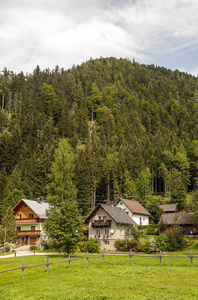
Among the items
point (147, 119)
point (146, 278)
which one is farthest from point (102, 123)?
point (146, 278)

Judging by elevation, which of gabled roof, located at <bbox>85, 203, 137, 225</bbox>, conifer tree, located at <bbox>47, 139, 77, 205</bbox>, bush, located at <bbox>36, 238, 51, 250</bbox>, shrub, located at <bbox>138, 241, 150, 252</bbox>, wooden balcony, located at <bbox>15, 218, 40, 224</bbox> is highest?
conifer tree, located at <bbox>47, 139, 77, 205</bbox>

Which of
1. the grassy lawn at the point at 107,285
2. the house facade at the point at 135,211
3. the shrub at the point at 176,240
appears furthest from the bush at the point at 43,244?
the grassy lawn at the point at 107,285

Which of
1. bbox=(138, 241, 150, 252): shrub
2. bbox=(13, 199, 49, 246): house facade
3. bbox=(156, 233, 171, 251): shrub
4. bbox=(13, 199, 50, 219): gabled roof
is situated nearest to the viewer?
bbox=(156, 233, 171, 251): shrub

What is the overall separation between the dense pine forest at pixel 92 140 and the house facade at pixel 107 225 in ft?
29.6

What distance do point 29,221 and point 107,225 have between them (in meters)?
19.1

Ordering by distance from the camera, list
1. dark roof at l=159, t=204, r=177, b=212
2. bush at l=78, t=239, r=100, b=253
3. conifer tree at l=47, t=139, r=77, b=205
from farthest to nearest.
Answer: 1. dark roof at l=159, t=204, r=177, b=212
2. conifer tree at l=47, t=139, r=77, b=205
3. bush at l=78, t=239, r=100, b=253

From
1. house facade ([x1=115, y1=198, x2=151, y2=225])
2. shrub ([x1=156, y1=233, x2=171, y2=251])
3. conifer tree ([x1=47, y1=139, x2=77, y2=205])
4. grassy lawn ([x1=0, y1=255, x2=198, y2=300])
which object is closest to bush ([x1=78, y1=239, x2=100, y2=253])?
shrub ([x1=156, y1=233, x2=171, y2=251])

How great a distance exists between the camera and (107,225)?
174ft

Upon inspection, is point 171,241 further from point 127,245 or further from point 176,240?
point 127,245

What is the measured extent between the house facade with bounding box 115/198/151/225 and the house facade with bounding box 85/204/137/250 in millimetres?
14030

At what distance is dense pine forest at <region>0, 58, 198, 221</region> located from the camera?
82.7 m

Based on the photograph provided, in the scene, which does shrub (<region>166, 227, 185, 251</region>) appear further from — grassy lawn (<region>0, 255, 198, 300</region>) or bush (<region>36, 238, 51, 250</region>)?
bush (<region>36, 238, 51, 250</region>)

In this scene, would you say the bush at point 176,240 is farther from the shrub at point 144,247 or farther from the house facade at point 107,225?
the house facade at point 107,225

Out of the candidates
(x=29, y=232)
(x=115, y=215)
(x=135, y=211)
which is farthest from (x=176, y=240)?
(x=29, y=232)
